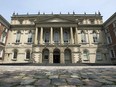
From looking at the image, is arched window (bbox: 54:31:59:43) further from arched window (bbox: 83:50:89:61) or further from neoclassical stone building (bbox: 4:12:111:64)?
arched window (bbox: 83:50:89:61)

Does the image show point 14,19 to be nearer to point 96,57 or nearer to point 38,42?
point 38,42

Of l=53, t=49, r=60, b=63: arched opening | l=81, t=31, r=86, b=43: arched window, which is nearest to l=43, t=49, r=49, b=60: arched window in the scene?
l=53, t=49, r=60, b=63: arched opening

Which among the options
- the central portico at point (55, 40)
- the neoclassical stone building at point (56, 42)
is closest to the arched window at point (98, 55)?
the neoclassical stone building at point (56, 42)

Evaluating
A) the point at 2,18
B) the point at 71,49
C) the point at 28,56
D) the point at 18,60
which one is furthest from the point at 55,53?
the point at 2,18

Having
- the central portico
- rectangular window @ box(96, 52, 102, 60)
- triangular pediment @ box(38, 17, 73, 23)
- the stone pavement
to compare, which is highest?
triangular pediment @ box(38, 17, 73, 23)

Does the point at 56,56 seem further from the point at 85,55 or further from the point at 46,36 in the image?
the point at 85,55

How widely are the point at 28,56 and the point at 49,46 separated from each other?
642cm

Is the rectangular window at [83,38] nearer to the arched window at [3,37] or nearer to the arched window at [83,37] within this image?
the arched window at [83,37]

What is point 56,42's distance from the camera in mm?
28078

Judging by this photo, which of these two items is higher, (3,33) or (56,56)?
(3,33)

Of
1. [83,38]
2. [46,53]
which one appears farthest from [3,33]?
[83,38]

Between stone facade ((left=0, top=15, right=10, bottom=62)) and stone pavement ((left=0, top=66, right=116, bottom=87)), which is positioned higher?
stone facade ((left=0, top=15, right=10, bottom=62))

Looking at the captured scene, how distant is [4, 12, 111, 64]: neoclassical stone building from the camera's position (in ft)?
85.6

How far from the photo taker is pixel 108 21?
27.1 metres
